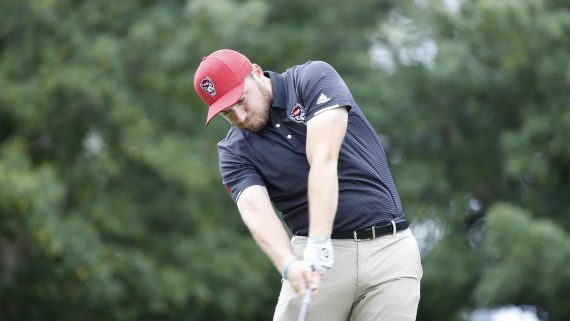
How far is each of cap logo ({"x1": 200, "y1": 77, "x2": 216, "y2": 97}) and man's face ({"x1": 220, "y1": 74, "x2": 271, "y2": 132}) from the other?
92mm

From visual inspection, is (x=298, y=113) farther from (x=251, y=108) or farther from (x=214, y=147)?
(x=214, y=147)

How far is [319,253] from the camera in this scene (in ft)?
15.0

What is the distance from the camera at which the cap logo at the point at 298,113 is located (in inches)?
191

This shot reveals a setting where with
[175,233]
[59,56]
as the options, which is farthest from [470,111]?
[59,56]

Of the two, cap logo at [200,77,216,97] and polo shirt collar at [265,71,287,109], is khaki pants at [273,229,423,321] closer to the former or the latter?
polo shirt collar at [265,71,287,109]

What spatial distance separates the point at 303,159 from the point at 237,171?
0.32 m

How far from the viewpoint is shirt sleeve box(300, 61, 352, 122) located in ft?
15.5

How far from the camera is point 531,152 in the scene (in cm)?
1368

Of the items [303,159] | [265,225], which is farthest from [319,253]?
[303,159]

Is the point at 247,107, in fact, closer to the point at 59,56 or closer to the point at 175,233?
the point at 59,56

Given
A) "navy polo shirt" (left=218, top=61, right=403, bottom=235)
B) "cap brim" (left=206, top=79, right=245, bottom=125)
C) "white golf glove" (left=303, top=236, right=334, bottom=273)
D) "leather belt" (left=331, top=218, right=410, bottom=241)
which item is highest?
"cap brim" (left=206, top=79, right=245, bottom=125)

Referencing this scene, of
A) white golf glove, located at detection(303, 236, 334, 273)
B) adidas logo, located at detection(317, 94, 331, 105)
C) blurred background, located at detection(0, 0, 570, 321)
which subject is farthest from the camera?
blurred background, located at detection(0, 0, 570, 321)

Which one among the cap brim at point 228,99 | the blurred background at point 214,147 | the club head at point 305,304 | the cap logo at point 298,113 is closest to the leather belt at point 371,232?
the club head at point 305,304

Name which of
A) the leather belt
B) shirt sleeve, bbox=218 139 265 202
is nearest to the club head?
the leather belt
